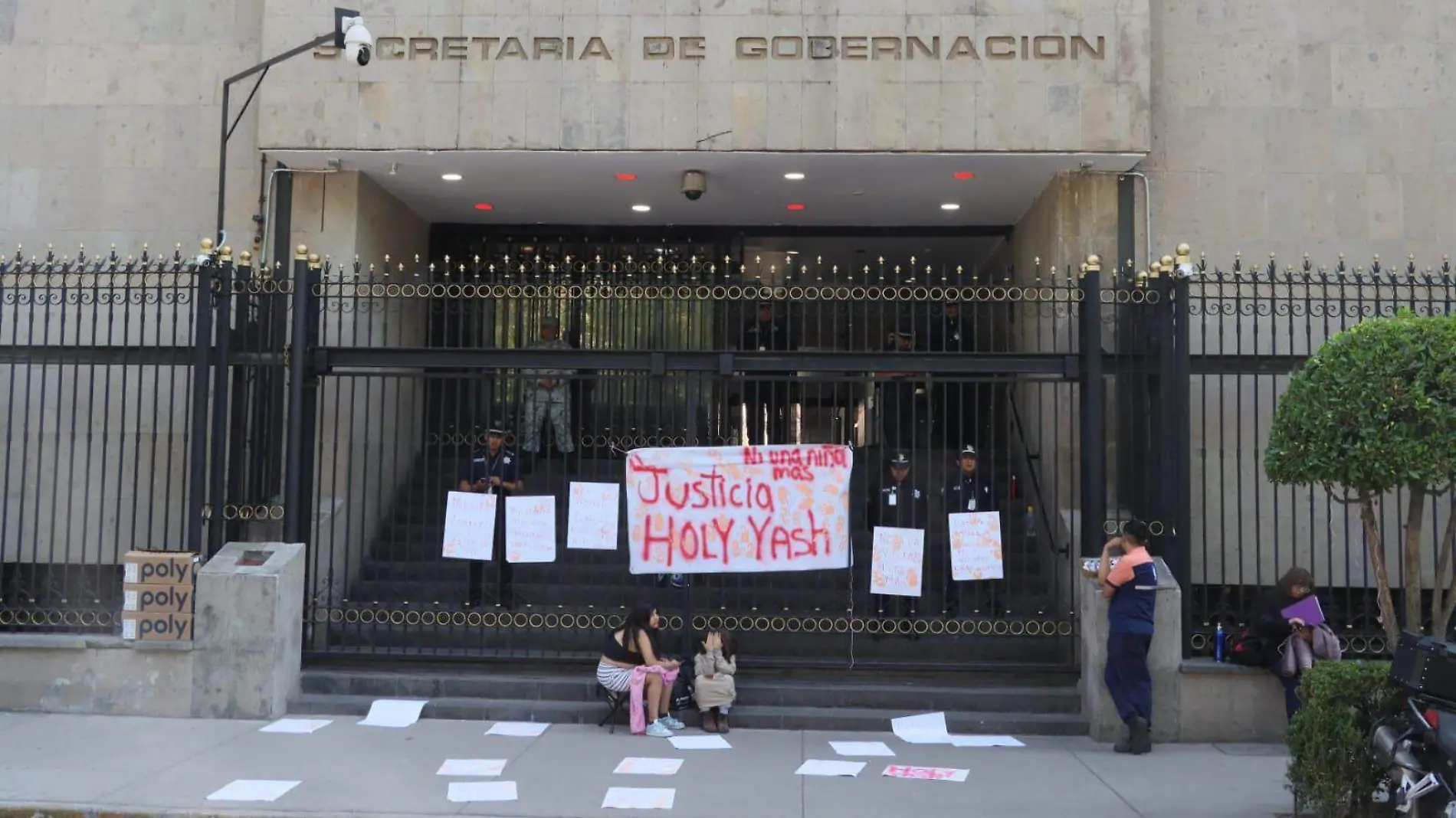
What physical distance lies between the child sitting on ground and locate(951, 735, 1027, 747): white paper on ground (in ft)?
6.10

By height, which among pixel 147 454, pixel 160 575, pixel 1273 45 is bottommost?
pixel 160 575

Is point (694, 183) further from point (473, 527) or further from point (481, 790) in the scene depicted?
point (481, 790)

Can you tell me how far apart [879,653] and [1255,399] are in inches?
158

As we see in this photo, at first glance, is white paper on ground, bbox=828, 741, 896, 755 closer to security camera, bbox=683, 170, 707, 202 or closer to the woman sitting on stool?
the woman sitting on stool

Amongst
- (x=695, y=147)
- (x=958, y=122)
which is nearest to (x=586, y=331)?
(x=695, y=147)

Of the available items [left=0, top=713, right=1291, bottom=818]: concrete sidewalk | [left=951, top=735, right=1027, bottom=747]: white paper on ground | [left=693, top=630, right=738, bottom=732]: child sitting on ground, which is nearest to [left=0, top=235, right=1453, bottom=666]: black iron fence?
[left=693, top=630, right=738, bottom=732]: child sitting on ground

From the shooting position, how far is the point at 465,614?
10.1 m

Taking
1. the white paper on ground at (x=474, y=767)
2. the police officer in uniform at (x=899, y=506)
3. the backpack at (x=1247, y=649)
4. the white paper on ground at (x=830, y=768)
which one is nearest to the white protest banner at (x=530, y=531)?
the white paper on ground at (x=474, y=767)

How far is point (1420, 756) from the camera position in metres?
6.16

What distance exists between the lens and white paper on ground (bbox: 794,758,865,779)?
27.0 feet

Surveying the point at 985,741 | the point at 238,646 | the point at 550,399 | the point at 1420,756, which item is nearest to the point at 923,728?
the point at 985,741

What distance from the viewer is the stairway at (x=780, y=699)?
9602 millimetres

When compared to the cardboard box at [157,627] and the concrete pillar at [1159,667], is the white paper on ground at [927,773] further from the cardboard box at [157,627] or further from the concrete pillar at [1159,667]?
the cardboard box at [157,627]

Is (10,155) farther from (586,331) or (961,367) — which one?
(961,367)
